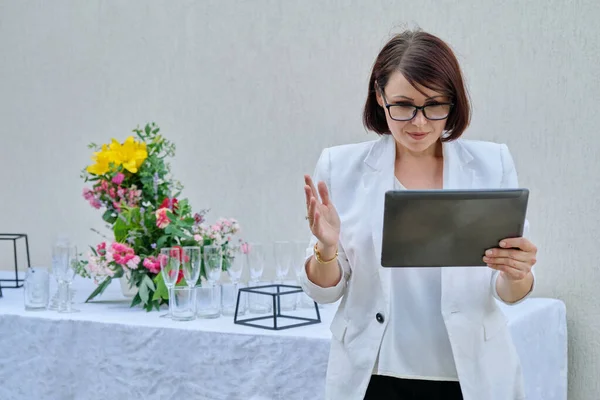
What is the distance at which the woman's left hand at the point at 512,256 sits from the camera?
1.34 meters

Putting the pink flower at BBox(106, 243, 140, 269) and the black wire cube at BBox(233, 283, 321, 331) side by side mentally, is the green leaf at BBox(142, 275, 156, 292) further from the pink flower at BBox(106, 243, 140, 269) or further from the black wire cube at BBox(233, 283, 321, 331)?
the black wire cube at BBox(233, 283, 321, 331)

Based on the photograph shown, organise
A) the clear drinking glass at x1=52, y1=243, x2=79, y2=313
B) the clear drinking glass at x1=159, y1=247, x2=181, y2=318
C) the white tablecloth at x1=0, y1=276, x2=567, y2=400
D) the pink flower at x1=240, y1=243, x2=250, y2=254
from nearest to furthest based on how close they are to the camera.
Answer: the white tablecloth at x1=0, y1=276, x2=567, y2=400
the clear drinking glass at x1=159, y1=247, x2=181, y2=318
the pink flower at x1=240, y1=243, x2=250, y2=254
the clear drinking glass at x1=52, y1=243, x2=79, y2=313

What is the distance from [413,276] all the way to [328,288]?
15 cm

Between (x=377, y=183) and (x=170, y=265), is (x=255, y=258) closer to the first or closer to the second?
(x=170, y=265)

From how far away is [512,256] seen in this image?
4.42ft

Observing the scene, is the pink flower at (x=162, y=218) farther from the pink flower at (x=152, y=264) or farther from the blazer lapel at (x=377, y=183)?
the blazer lapel at (x=377, y=183)

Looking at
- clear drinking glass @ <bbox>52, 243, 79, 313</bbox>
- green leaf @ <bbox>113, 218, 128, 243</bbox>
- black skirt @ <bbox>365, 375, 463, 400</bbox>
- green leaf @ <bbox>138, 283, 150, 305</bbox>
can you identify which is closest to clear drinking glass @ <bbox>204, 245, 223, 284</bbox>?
green leaf @ <bbox>138, 283, 150, 305</bbox>

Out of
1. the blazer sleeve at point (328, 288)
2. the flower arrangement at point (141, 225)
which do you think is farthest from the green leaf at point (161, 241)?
the blazer sleeve at point (328, 288)

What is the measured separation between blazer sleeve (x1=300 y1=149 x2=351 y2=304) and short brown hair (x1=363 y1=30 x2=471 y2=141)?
0.19 meters

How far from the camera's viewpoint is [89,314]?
2.55m

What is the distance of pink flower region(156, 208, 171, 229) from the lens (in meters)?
2.57

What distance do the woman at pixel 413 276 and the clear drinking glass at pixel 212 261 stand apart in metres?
1.00

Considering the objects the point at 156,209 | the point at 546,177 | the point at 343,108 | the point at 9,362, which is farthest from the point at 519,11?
the point at 9,362

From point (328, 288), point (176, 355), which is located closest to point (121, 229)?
point (176, 355)
